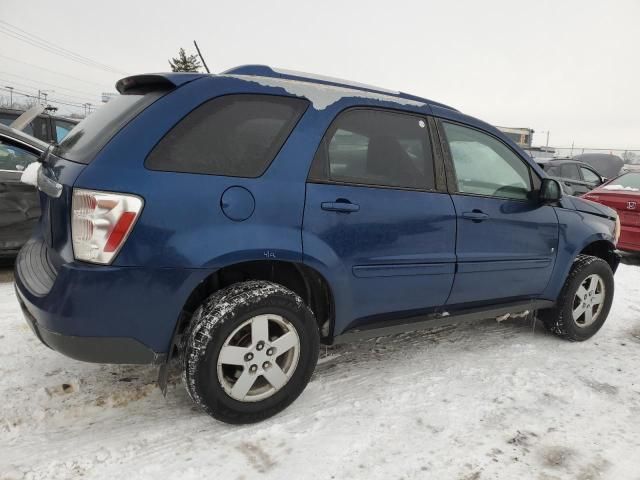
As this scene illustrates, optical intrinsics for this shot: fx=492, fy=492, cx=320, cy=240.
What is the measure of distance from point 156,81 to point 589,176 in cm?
1161

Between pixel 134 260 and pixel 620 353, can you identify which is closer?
pixel 134 260

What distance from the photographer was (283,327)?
2.45 metres

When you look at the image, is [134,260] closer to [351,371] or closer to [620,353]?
[351,371]

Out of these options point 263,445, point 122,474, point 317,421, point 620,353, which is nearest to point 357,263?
point 317,421

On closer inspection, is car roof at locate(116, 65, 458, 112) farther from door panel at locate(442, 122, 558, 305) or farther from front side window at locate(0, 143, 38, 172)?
front side window at locate(0, 143, 38, 172)

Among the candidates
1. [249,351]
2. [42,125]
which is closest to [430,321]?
[249,351]

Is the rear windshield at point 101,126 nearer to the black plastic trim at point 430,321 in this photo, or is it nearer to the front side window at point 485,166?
the black plastic trim at point 430,321

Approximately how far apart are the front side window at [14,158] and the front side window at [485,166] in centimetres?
391

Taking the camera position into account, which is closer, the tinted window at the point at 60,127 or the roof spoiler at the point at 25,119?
the roof spoiler at the point at 25,119

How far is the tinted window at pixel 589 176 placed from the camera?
1133cm

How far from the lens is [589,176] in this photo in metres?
11.5

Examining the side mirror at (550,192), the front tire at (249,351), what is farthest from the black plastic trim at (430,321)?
the side mirror at (550,192)

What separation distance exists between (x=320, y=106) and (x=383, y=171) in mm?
515

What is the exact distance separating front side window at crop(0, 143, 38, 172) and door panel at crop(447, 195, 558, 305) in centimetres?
406
